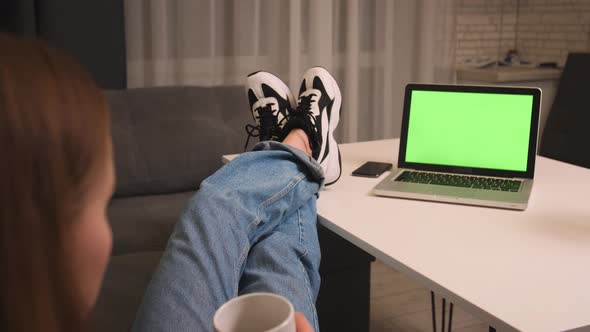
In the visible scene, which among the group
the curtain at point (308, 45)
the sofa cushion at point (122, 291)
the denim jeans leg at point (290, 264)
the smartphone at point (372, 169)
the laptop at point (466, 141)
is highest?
the curtain at point (308, 45)

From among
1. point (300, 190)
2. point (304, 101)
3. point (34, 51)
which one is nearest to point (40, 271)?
point (34, 51)

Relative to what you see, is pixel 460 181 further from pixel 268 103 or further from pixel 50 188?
pixel 50 188

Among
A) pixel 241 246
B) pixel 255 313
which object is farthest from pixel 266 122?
pixel 255 313

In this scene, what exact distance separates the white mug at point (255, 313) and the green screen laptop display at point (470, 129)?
87cm

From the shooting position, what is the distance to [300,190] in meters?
1.23

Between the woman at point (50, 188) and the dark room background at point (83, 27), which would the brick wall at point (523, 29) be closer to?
the dark room background at point (83, 27)

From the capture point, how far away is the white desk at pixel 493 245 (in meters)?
0.86

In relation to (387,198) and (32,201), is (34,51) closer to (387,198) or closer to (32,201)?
(32,201)

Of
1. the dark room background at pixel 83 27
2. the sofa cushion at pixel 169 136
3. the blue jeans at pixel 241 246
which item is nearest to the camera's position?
the blue jeans at pixel 241 246

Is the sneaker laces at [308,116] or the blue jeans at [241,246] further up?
the sneaker laces at [308,116]

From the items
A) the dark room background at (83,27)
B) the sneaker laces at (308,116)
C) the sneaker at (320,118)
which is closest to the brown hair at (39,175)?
the sneaker at (320,118)

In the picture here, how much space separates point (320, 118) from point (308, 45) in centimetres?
164

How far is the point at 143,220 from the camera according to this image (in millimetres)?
1993

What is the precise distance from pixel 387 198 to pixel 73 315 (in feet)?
3.10
